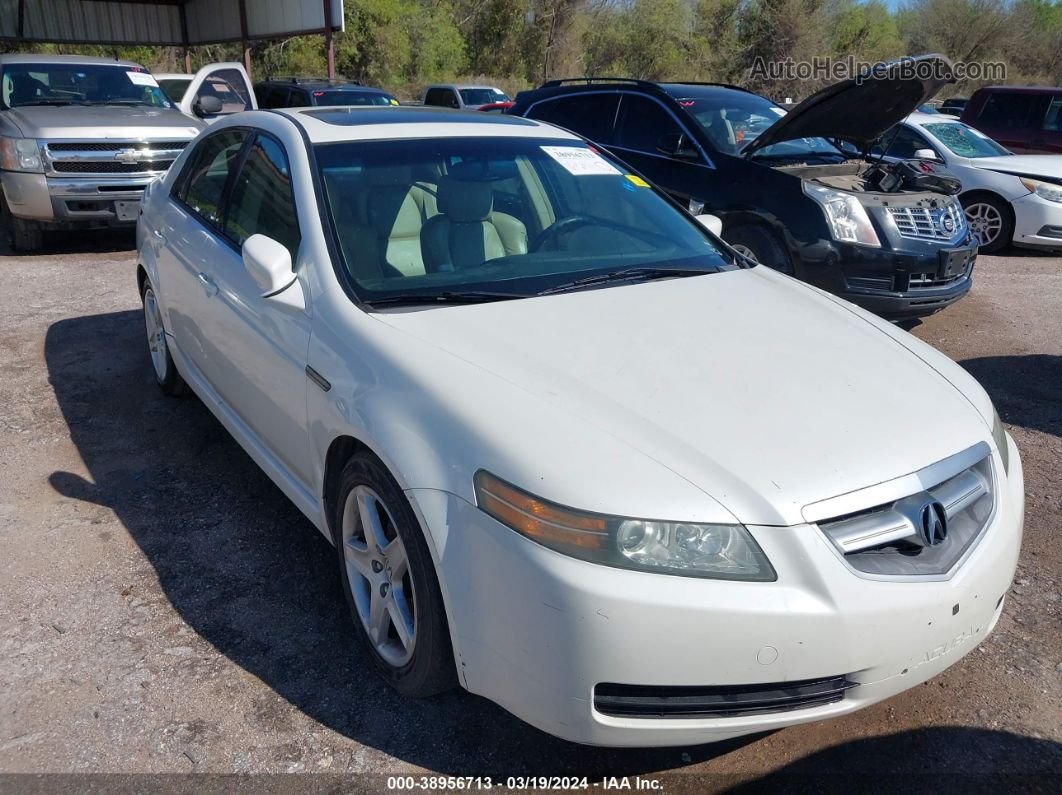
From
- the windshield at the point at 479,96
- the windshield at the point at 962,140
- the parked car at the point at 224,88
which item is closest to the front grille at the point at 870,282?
the windshield at the point at 962,140

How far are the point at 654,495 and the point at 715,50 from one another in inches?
1766

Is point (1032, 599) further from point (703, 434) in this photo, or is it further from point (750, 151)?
point (750, 151)

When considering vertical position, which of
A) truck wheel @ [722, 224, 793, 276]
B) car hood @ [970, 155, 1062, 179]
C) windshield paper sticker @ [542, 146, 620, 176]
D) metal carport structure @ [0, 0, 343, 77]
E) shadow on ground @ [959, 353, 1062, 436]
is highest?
metal carport structure @ [0, 0, 343, 77]

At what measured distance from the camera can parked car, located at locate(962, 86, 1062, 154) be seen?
12406 mm

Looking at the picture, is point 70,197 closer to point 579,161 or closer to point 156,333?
point 156,333

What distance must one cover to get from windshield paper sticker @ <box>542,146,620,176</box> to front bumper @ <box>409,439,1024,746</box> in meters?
2.03

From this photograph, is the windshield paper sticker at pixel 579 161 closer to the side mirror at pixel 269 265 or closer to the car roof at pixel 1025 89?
the side mirror at pixel 269 265

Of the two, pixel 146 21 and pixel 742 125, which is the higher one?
pixel 146 21

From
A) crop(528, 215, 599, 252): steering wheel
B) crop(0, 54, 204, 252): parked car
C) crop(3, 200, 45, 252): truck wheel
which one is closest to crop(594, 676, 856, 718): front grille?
crop(528, 215, 599, 252): steering wheel

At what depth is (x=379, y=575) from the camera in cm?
274

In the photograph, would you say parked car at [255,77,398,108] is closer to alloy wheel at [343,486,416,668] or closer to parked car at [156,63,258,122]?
parked car at [156,63,258,122]

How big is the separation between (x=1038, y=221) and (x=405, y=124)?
27.4 feet

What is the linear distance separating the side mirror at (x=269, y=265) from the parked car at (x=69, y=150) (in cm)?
646

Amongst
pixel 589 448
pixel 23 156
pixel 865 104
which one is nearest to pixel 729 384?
pixel 589 448
